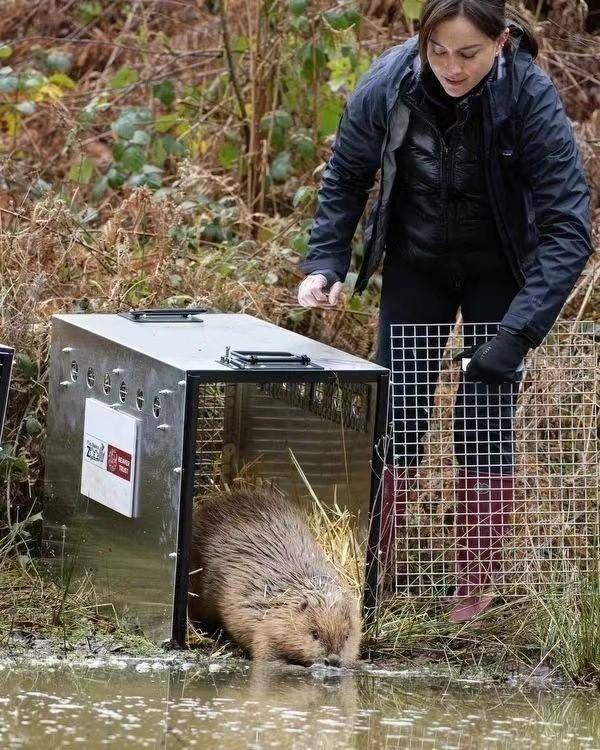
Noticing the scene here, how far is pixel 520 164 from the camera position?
4.35 meters

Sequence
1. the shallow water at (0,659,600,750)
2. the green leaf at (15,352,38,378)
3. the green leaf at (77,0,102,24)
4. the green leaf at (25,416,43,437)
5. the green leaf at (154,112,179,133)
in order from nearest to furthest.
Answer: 1. the shallow water at (0,659,600,750)
2. the green leaf at (25,416,43,437)
3. the green leaf at (15,352,38,378)
4. the green leaf at (154,112,179,133)
5. the green leaf at (77,0,102,24)

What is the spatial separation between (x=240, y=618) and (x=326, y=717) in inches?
30.1

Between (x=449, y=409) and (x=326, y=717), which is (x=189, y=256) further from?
(x=326, y=717)

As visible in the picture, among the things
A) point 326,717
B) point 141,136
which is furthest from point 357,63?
point 326,717

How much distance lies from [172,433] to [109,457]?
1.42 ft

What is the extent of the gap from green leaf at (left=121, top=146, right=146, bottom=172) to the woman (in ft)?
8.40

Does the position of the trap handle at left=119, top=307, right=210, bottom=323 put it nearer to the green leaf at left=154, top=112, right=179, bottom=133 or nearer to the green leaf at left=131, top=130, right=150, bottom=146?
the green leaf at left=131, top=130, right=150, bottom=146

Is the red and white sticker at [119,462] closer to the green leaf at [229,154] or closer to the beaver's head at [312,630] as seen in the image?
the beaver's head at [312,630]

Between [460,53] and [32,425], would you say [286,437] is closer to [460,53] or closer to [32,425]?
[32,425]

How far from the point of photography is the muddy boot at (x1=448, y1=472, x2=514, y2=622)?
175 inches

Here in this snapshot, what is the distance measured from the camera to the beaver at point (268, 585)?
4.32 meters

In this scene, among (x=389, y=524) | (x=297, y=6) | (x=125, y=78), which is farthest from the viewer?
(x=125, y=78)

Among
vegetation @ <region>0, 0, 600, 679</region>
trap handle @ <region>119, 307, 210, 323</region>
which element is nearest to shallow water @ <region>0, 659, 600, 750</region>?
vegetation @ <region>0, 0, 600, 679</region>

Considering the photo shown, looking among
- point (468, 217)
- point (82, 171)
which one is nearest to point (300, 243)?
point (82, 171)
